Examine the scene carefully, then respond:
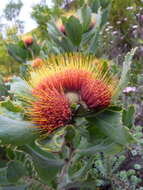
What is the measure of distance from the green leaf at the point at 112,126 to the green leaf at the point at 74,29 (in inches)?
50.7

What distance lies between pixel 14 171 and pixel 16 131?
1.17ft

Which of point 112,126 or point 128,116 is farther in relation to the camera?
point 128,116

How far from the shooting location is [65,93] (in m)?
1.30

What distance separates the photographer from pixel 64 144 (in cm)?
143

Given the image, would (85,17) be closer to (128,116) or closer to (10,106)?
(128,116)

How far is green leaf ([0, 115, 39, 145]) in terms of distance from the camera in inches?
49.9

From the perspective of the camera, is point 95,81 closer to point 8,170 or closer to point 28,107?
point 28,107

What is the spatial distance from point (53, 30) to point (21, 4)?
11.2 m

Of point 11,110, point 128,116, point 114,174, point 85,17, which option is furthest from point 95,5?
point 11,110

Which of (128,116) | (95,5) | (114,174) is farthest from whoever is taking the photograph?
(95,5)

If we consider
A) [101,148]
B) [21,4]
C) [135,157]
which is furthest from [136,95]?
[21,4]

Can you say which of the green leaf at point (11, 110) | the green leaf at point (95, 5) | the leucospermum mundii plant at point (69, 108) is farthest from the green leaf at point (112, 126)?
the green leaf at point (95, 5)

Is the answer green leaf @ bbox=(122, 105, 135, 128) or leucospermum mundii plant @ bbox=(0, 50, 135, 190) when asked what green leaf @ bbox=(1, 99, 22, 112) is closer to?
leucospermum mundii plant @ bbox=(0, 50, 135, 190)

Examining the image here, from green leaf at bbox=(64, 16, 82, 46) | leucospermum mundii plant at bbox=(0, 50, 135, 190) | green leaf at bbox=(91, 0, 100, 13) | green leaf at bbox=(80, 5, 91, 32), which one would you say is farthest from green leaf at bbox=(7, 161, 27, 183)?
green leaf at bbox=(91, 0, 100, 13)
